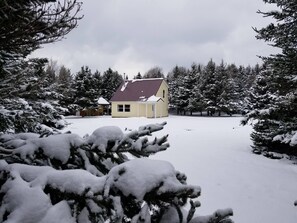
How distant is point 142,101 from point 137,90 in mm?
3132

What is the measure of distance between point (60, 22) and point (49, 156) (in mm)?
1563

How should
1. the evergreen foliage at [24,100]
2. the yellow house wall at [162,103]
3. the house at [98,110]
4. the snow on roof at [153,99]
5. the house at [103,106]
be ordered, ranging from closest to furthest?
1. the evergreen foliage at [24,100]
2. the snow on roof at [153,99]
3. the yellow house wall at [162,103]
4. the house at [98,110]
5. the house at [103,106]

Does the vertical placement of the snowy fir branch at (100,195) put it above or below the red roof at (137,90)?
below

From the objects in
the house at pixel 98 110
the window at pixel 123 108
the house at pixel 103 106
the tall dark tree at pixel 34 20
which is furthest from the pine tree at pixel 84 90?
the tall dark tree at pixel 34 20

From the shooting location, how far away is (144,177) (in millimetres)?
1580

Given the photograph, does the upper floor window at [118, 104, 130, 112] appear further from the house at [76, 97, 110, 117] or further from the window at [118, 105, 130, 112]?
the house at [76, 97, 110, 117]

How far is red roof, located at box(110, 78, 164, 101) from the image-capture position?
3994 cm

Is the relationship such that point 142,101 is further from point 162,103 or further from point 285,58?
point 285,58

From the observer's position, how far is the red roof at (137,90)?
3994 centimetres

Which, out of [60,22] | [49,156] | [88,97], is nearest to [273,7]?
[60,22]

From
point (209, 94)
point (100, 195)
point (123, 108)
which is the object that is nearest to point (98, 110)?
point (123, 108)

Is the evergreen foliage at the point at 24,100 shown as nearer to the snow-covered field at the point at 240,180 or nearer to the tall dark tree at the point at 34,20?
the tall dark tree at the point at 34,20

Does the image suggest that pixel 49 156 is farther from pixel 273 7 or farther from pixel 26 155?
pixel 273 7

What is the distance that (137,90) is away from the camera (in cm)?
4116
